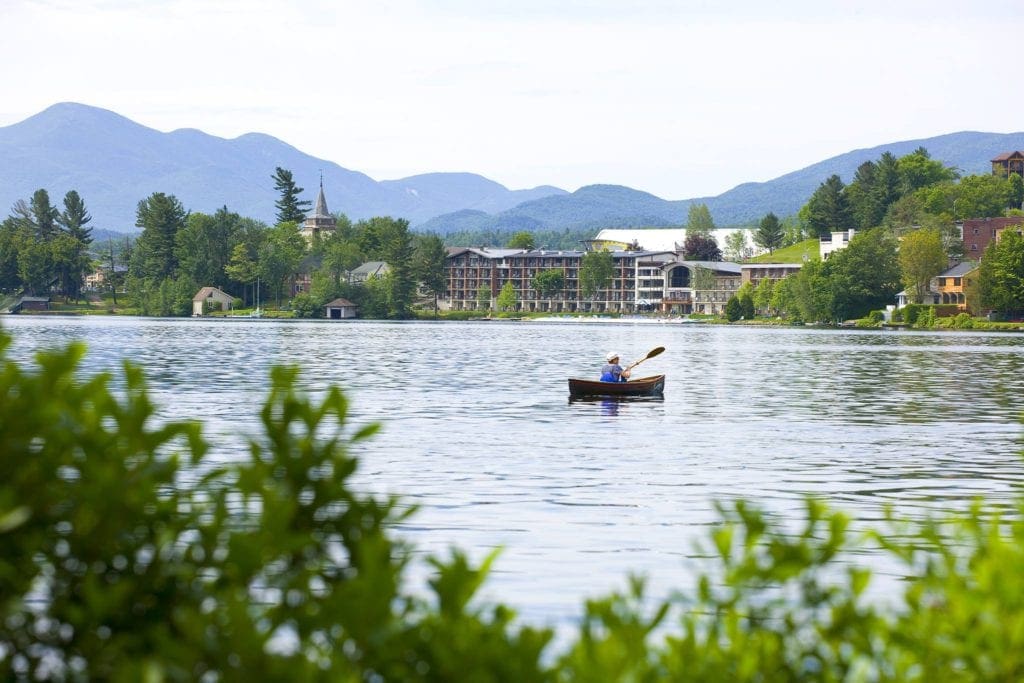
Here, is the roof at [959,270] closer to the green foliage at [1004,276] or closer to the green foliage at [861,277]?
the green foliage at [861,277]

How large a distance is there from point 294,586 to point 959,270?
189 m

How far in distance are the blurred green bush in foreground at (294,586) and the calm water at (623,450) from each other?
798 centimetres

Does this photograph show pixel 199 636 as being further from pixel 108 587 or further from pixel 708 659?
pixel 708 659

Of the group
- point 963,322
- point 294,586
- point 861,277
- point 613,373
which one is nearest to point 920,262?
point 861,277

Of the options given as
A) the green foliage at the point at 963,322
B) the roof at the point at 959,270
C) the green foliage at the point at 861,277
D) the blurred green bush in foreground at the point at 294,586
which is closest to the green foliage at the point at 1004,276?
the green foliage at the point at 963,322

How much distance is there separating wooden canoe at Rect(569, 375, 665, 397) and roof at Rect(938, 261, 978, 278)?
478ft

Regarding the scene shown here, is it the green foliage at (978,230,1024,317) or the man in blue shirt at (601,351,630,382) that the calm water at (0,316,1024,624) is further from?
the green foliage at (978,230,1024,317)

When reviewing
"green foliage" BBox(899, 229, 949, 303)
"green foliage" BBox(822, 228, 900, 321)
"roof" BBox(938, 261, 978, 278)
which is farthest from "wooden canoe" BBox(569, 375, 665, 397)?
"green foliage" BBox(822, 228, 900, 321)

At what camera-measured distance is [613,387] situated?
4359 centimetres

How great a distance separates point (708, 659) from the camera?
484 cm

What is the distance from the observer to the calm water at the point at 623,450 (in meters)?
17.8

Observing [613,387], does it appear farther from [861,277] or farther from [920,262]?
[861,277]

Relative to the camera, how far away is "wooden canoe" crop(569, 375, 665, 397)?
143ft

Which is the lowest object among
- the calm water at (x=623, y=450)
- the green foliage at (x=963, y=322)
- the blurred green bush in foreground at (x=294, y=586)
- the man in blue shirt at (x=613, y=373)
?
the green foliage at (x=963, y=322)
